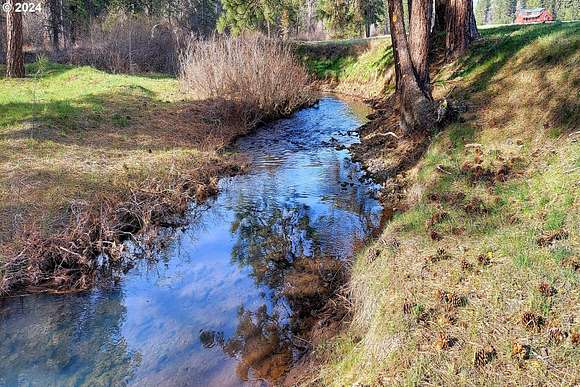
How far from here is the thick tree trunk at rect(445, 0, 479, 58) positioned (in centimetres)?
1195

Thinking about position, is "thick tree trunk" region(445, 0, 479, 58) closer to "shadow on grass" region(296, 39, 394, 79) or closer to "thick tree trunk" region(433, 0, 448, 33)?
"thick tree trunk" region(433, 0, 448, 33)

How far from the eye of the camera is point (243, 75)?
44.0 ft

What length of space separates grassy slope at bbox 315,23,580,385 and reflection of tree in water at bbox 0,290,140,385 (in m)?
1.97

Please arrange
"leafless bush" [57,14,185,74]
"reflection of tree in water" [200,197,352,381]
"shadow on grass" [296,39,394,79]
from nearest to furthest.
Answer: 1. "reflection of tree in water" [200,197,352,381]
2. "leafless bush" [57,14,185,74]
3. "shadow on grass" [296,39,394,79]

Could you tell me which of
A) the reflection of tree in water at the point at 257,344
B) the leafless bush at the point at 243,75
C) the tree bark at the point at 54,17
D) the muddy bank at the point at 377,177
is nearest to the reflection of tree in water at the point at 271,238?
the reflection of tree in water at the point at 257,344

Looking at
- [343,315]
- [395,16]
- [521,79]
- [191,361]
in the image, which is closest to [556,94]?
[521,79]

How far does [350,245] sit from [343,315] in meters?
1.74

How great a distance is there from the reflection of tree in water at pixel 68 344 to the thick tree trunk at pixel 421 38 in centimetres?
736

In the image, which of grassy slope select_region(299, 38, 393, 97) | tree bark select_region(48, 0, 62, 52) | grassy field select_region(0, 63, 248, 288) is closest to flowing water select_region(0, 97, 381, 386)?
grassy field select_region(0, 63, 248, 288)

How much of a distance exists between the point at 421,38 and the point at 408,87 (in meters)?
1.13

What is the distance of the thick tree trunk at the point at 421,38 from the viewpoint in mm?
9781

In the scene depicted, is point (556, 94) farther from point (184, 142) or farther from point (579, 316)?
point (184, 142)

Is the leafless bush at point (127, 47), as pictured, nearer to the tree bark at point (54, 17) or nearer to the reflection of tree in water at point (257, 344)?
the tree bark at point (54, 17)

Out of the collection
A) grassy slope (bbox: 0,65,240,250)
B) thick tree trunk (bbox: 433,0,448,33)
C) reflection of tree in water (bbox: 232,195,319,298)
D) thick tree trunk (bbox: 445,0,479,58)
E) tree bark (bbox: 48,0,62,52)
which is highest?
tree bark (bbox: 48,0,62,52)
